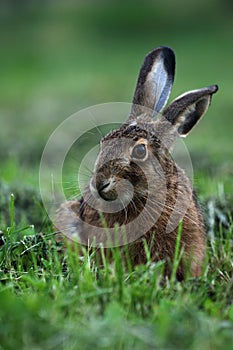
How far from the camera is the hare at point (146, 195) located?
432 centimetres

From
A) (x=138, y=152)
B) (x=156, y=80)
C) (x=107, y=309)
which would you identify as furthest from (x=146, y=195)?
(x=107, y=309)

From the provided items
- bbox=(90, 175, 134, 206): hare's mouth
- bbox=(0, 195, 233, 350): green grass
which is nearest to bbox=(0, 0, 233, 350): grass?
bbox=(0, 195, 233, 350): green grass

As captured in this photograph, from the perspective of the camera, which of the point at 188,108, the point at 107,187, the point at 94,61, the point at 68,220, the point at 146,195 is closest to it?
the point at 107,187

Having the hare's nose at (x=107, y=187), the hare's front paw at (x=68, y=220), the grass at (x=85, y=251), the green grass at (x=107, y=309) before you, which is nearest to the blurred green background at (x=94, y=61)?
the grass at (x=85, y=251)

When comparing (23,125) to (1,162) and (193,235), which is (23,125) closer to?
(1,162)

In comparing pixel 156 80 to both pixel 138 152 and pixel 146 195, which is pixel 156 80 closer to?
pixel 138 152

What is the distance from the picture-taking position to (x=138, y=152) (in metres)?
4.49

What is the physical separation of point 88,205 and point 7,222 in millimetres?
910

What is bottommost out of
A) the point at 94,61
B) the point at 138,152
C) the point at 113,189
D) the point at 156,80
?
the point at 113,189

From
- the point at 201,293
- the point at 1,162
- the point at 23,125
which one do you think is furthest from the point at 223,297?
the point at 23,125

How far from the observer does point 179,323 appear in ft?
9.54

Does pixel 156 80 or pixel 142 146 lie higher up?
pixel 156 80

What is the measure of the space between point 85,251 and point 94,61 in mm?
19285

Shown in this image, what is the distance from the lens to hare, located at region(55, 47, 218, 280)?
432 cm
